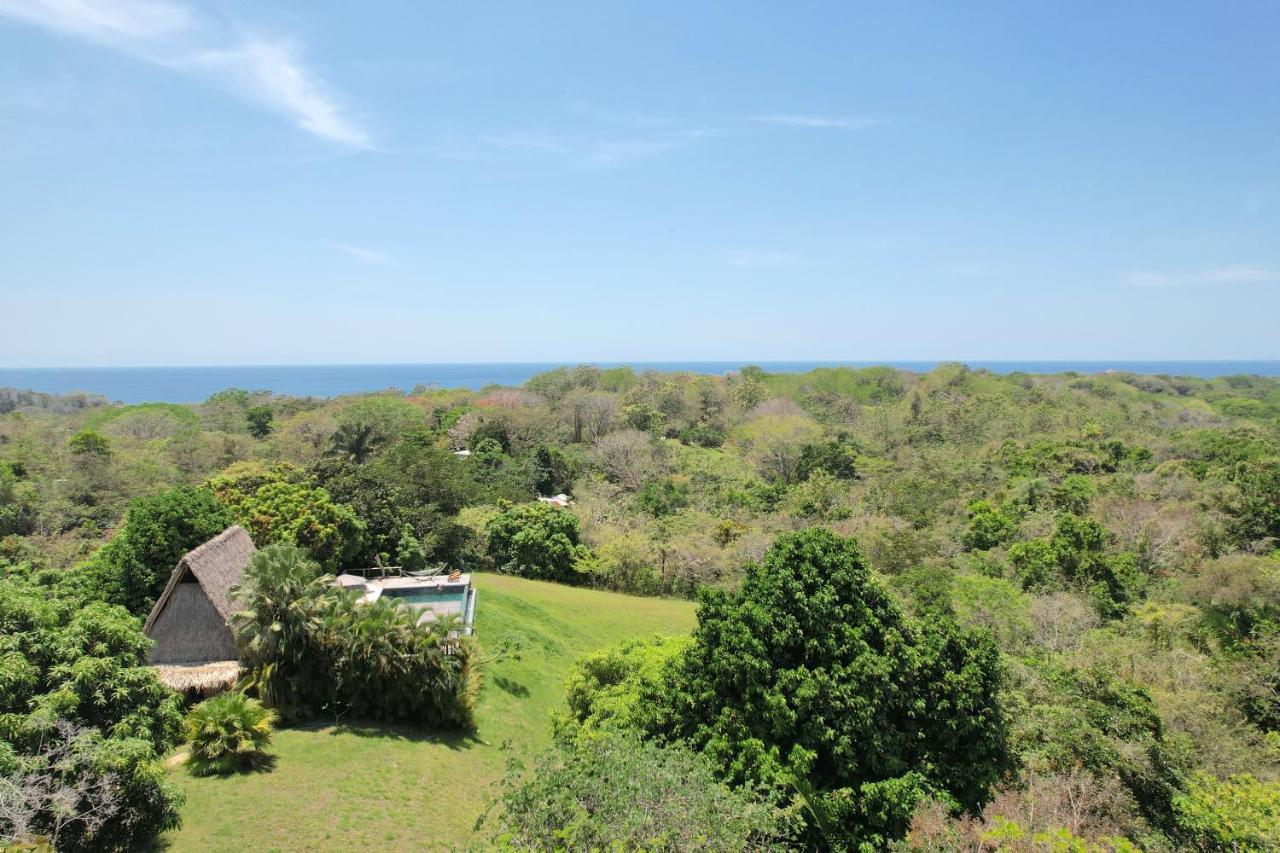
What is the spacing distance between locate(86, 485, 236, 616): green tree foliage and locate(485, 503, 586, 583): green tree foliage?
43.3 feet

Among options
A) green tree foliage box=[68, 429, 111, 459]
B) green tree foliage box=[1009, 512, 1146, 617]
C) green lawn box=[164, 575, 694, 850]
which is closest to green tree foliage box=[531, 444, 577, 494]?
green lawn box=[164, 575, 694, 850]

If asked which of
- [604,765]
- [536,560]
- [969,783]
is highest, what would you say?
[604,765]

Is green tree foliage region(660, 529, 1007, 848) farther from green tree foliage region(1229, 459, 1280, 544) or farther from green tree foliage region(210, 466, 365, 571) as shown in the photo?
green tree foliage region(1229, 459, 1280, 544)

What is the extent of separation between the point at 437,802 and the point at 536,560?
59.0 feet

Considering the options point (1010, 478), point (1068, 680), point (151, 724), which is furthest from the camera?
point (1010, 478)

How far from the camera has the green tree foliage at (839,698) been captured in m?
10.7

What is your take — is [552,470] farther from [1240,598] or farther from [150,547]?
A: [1240,598]

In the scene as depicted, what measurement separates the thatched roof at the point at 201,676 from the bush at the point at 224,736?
7.70 ft

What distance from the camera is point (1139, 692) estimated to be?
12.9m

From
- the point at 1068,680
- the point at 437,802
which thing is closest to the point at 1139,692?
the point at 1068,680

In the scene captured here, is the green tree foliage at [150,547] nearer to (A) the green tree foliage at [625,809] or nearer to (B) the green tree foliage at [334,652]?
(B) the green tree foliage at [334,652]

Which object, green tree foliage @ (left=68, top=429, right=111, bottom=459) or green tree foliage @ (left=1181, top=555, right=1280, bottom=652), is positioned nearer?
green tree foliage @ (left=1181, top=555, right=1280, bottom=652)

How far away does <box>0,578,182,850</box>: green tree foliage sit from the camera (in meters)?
8.80

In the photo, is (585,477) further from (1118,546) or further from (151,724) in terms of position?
(151,724)
